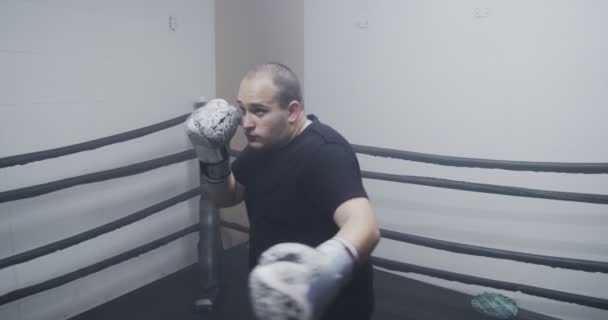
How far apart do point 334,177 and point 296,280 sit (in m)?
0.40

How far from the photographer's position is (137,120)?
2.40 meters

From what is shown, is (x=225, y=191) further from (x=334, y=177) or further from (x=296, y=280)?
(x=296, y=280)

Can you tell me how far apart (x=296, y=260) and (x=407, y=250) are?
6.25ft

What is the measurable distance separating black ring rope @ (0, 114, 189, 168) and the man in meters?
0.78

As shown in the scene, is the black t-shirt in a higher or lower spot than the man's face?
lower

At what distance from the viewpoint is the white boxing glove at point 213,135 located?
1.38 metres

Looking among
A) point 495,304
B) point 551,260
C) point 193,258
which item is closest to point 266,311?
point 551,260

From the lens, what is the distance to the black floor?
7.29 feet

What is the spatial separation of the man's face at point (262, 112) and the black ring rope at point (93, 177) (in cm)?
109

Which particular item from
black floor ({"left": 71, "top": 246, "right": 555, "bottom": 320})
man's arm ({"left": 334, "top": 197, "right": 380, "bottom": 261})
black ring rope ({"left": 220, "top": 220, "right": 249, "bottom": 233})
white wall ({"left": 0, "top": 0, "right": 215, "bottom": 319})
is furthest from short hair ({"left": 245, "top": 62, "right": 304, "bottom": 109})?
black ring rope ({"left": 220, "top": 220, "right": 249, "bottom": 233})

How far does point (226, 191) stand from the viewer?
1474 mm

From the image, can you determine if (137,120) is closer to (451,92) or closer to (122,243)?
(122,243)

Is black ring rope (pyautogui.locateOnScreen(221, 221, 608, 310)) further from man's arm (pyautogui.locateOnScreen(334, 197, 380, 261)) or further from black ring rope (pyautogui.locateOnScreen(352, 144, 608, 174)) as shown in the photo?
man's arm (pyautogui.locateOnScreen(334, 197, 380, 261))

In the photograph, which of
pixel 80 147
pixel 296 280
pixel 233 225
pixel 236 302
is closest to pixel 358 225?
pixel 296 280
